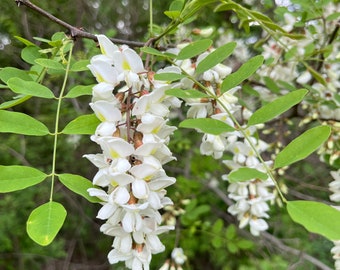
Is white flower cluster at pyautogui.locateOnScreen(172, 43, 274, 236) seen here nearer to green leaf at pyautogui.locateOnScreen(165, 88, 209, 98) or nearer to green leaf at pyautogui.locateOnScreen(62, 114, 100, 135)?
green leaf at pyautogui.locateOnScreen(165, 88, 209, 98)

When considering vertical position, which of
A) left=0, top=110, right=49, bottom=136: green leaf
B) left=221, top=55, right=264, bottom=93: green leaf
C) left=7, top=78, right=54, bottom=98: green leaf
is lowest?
left=0, top=110, right=49, bottom=136: green leaf

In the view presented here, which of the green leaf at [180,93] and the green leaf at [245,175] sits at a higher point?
the green leaf at [180,93]

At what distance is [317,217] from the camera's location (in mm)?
590

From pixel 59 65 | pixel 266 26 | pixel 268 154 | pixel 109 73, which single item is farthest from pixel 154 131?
pixel 268 154

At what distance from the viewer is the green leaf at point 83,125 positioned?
78 centimetres

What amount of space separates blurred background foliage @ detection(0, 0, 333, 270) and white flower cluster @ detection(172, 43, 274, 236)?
0.66 meters

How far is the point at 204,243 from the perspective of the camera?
2.33 meters

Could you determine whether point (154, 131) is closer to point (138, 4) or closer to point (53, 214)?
point (53, 214)

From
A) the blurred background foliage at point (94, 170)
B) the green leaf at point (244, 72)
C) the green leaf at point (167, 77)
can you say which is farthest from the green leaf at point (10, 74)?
the blurred background foliage at point (94, 170)

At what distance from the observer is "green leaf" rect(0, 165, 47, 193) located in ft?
2.28

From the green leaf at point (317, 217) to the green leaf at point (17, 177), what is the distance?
1.39ft

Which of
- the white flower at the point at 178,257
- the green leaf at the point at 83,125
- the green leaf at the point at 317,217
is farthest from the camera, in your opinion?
the white flower at the point at 178,257

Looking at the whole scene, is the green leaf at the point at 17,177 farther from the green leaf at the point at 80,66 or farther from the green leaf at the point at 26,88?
the green leaf at the point at 80,66

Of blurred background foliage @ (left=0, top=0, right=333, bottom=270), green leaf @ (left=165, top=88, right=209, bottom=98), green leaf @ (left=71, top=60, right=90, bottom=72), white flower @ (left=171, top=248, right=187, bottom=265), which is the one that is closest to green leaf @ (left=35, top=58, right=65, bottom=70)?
green leaf @ (left=71, top=60, right=90, bottom=72)
